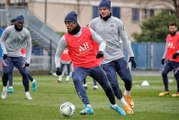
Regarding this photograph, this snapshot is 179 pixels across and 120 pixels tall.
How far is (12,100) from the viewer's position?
21.1 meters

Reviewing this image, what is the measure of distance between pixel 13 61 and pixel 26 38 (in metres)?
0.84

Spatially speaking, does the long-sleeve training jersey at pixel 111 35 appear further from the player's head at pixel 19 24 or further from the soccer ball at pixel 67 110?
the player's head at pixel 19 24

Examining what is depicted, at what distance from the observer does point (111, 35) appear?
17125 millimetres

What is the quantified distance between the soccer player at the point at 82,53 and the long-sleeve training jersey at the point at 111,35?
981 millimetres

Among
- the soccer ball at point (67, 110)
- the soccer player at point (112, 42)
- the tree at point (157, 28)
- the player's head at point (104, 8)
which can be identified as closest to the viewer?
the soccer ball at point (67, 110)

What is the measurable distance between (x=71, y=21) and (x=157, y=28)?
4651cm

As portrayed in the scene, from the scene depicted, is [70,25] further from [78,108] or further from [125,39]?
[78,108]

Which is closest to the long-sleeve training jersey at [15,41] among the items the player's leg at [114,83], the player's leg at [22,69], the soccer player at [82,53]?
the player's leg at [22,69]

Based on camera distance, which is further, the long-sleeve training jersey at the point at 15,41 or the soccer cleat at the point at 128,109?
the long-sleeve training jersey at the point at 15,41

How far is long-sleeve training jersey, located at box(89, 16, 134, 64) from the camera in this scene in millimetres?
17078

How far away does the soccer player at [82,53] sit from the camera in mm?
15781

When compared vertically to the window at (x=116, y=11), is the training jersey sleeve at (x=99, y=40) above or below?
above

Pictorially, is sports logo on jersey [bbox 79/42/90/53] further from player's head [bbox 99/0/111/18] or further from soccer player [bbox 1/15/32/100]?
soccer player [bbox 1/15/32/100]

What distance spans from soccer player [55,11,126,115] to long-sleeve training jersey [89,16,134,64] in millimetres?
981
